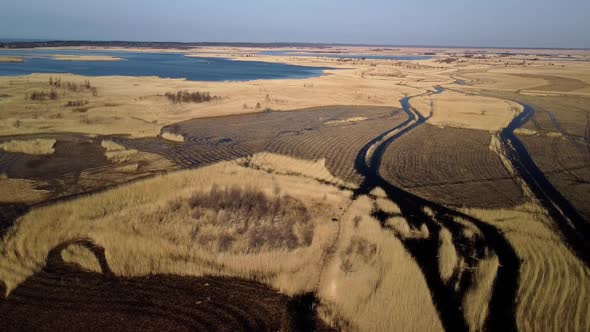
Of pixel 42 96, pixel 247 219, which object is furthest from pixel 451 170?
pixel 42 96

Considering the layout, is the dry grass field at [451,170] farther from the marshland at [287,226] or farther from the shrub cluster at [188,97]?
the shrub cluster at [188,97]

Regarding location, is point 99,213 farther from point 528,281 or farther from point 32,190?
point 528,281

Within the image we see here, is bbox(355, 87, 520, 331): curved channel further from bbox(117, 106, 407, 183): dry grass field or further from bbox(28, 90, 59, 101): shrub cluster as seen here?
bbox(28, 90, 59, 101): shrub cluster

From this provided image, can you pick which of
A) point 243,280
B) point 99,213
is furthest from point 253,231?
point 99,213

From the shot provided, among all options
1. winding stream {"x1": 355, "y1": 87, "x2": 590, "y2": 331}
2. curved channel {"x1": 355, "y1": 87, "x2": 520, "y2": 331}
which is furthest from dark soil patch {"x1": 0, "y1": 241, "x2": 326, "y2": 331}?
winding stream {"x1": 355, "y1": 87, "x2": 590, "y2": 331}

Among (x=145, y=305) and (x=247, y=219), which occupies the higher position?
(x=247, y=219)

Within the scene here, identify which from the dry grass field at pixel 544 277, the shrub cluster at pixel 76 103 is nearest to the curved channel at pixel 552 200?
the dry grass field at pixel 544 277

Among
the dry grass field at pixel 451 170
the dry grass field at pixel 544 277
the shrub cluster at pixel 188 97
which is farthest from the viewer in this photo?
the shrub cluster at pixel 188 97

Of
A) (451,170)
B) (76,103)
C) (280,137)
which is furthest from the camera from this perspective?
(76,103)

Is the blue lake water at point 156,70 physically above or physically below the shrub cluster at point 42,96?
above

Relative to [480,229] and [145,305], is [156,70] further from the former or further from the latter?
[480,229]
